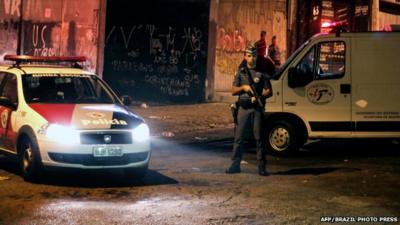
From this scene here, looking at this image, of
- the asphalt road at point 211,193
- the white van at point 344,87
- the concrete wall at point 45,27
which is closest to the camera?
the asphalt road at point 211,193

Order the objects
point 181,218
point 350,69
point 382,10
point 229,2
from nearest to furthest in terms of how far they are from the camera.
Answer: point 181,218, point 350,69, point 229,2, point 382,10

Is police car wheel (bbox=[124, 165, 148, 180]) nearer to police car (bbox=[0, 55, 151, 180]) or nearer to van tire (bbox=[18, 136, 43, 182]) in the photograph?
police car (bbox=[0, 55, 151, 180])

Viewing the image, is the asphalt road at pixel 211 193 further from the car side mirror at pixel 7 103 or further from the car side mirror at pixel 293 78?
the car side mirror at pixel 293 78

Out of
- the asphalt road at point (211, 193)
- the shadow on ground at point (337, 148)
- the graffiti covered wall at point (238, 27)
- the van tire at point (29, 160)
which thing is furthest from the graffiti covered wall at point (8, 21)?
the van tire at point (29, 160)

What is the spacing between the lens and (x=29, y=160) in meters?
8.12

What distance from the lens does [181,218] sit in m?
6.55

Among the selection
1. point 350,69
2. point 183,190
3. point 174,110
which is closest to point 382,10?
point 174,110

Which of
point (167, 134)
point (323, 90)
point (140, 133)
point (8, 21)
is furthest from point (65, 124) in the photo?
point (8, 21)

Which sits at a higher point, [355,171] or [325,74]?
[325,74]

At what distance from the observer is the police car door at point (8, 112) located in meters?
8.62

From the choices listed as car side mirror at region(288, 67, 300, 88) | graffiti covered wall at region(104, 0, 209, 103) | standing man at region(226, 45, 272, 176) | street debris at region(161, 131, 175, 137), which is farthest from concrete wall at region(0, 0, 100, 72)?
standing man at region(226, 45, 272, 176)

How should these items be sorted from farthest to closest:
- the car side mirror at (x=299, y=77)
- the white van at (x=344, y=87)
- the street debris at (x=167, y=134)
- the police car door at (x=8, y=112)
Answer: the street debris at (x=167, y=134) < the car side mirror at (x=299, y=77) < the white van at (x=344, y=87) < the police car door at (x=8, y=112)

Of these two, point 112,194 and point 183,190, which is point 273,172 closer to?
point 183,190

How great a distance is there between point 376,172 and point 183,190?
3076 mm
